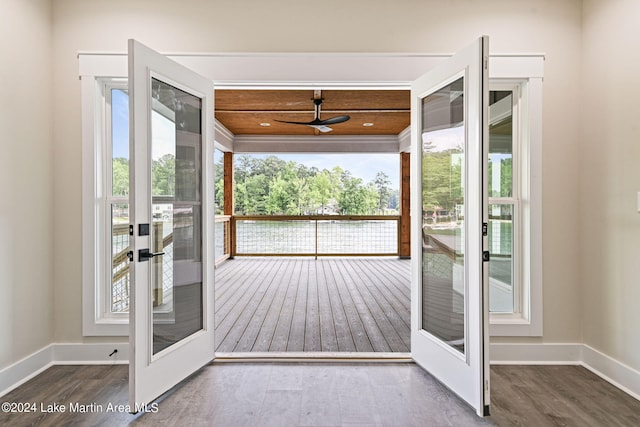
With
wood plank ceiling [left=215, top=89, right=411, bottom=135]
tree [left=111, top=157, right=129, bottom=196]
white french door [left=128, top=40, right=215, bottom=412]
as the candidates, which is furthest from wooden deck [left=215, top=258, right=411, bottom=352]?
wood plank ceiling [left=215, top=89, right=411, bottom=135]

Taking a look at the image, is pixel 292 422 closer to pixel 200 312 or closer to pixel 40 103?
pixel 200 312

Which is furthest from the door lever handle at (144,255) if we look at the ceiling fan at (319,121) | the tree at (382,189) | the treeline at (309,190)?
the tree at (382,189)

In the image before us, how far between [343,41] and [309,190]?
20.1 ft

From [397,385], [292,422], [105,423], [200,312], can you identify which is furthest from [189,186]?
[397,385]

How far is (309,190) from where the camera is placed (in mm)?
8820

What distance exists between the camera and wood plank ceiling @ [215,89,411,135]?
16.2ft

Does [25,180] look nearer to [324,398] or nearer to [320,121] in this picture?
[324,398]

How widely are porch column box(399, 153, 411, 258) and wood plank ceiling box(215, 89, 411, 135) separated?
715 mm

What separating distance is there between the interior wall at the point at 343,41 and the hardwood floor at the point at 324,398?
1.35ft

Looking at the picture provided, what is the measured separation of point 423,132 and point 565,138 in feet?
3.55

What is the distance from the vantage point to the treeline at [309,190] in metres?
8.72

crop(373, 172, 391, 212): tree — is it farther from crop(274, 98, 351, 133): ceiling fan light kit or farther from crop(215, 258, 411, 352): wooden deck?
crop(274, 98, 351, 133): ceiling fan light kit

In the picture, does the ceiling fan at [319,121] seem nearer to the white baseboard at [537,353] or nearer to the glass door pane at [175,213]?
the glass door pane at [175,213]

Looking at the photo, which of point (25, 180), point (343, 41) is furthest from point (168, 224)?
point (343, 41)
